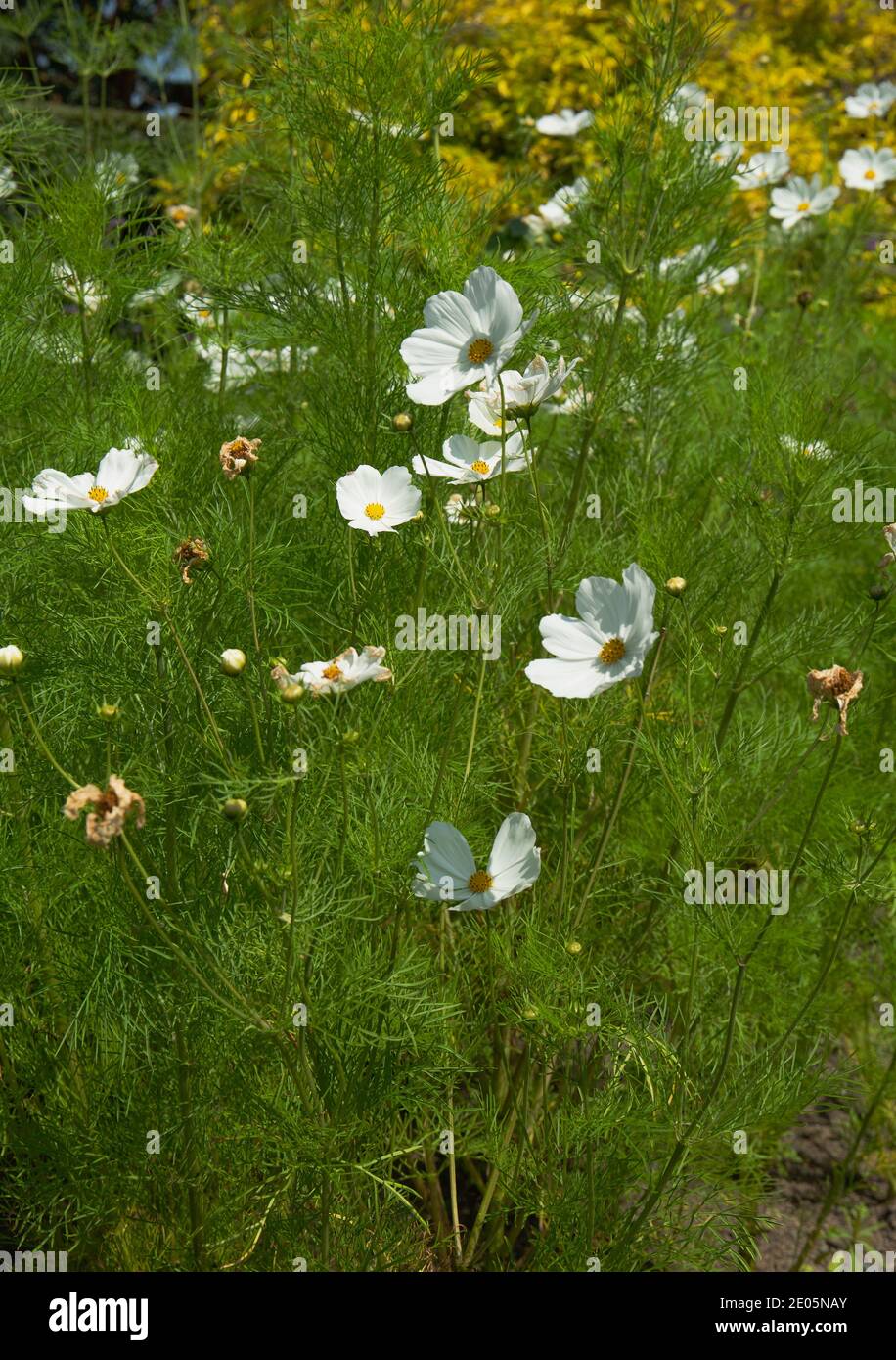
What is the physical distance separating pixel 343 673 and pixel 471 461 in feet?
1.72

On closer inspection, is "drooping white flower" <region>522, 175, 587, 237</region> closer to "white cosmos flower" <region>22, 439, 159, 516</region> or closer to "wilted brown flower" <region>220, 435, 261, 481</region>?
"wilted brown flower" <region>220, 435, 261, 481</region>

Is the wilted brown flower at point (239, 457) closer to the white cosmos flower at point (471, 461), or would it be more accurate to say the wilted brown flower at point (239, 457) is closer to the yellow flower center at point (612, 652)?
the white cosmos flower at point (471, 461)

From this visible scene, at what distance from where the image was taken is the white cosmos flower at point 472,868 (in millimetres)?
1448

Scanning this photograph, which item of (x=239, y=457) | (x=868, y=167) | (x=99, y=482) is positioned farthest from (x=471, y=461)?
(x=868, y=167)

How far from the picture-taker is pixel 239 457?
148cm

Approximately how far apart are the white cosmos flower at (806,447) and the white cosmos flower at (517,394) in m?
0.31

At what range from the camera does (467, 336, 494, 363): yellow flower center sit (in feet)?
5.09

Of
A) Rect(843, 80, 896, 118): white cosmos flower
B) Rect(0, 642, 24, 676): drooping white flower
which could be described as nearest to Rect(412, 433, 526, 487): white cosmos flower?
Rect(0, 642, 24, 676): drooping white flower

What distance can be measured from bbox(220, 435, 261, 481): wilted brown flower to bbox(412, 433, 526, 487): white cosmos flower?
A: 0.22 metres

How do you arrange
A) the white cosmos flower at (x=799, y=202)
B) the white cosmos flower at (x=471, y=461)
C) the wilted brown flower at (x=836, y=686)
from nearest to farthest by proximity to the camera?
1. the wilted brown flower at (x=836, y=686)
2. the white cosmos flower at (x=471, y=461)
3. the white cosmos flower at (x=799, y=202)

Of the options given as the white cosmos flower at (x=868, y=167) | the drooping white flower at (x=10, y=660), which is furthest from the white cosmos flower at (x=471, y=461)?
the white cosmos flower at (x=868, y=167)

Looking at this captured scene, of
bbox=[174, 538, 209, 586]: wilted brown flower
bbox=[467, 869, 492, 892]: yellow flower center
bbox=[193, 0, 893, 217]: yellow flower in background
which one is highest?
bbox=[193, 0, 893, 217]: yellow flower in background
